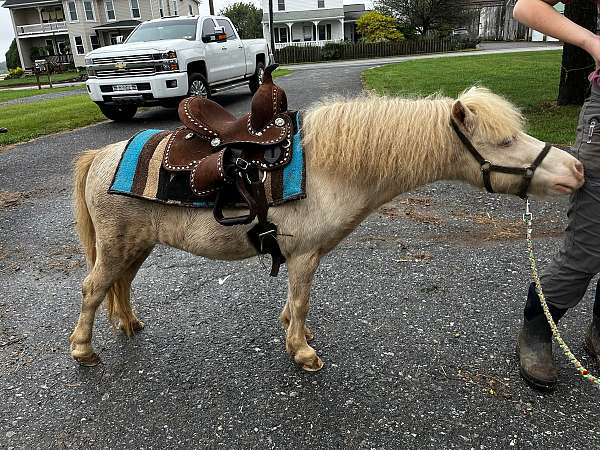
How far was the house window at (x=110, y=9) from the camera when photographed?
4391 centimetres

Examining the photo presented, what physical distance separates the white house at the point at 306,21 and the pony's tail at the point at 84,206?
45107 mm

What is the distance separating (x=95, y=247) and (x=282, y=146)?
55.8 inches

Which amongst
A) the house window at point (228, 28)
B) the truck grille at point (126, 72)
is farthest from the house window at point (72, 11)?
the truck grille at point (126, 72)

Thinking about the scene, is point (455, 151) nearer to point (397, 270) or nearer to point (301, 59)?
point (397, 270)

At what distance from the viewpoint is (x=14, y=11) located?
45.5 metres

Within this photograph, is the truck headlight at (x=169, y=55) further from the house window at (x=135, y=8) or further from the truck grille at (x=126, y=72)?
the house window at (x=135, y=8)

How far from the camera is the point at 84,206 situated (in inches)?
111

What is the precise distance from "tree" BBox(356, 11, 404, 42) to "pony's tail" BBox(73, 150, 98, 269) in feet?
135

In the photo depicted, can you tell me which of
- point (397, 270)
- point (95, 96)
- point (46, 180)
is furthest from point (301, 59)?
point (397, 270)

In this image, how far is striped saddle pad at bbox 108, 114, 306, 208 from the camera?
2359mm

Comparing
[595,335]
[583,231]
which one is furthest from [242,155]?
[595,335]

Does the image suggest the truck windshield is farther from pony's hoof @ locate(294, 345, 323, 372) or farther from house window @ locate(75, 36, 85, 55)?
house window @ locate(75, 36, 85, 55)

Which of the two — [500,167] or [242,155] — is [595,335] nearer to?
[500,167]

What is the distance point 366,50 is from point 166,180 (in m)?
37.7
